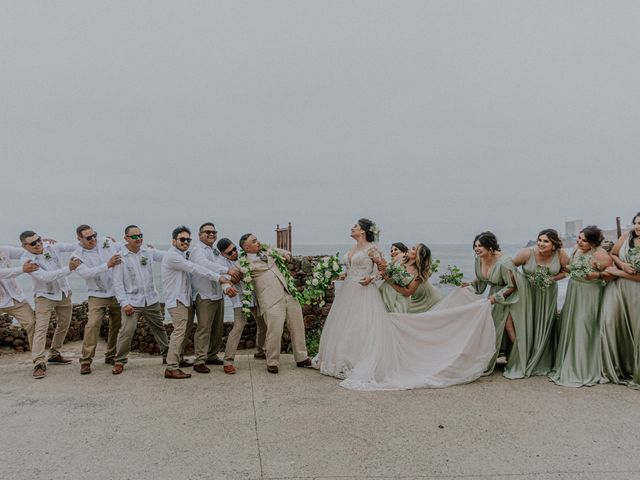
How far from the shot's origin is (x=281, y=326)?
7004 millimetres

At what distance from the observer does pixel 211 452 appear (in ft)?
13.9

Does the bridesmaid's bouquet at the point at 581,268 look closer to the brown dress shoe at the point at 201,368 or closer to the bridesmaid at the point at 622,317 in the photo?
the bridesmaid at the point at 622,317

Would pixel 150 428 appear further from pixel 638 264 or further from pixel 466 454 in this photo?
→ pixel 638 264

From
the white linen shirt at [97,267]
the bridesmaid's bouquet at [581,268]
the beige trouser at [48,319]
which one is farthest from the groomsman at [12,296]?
the bridesmaid's bouquet at [581,268]

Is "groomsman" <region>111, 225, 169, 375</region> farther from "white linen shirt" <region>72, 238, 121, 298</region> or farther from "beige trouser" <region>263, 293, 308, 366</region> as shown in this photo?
"beige trouser" <region>263, 293, 308, 366</region>

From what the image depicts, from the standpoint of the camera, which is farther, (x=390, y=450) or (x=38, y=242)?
(x=38, y=242)

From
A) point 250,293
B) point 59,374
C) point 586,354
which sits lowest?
point 59,374

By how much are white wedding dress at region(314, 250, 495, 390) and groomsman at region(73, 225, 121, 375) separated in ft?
11.5

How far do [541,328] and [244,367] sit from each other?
4.47 meters

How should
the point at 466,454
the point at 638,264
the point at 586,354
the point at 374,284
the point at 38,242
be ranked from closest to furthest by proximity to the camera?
the point at 466,454, the point at 638,264, the point at 586,354, the point at 374,284, the point at 38,242

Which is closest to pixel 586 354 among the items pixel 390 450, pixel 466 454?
pixel 466 454

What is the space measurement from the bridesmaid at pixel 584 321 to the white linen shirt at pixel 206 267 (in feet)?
16.2

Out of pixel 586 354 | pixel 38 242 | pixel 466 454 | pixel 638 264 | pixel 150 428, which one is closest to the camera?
pixel 466 454

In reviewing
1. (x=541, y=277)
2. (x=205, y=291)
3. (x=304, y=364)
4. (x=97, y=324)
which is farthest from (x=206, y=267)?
(x=541, y=277)
